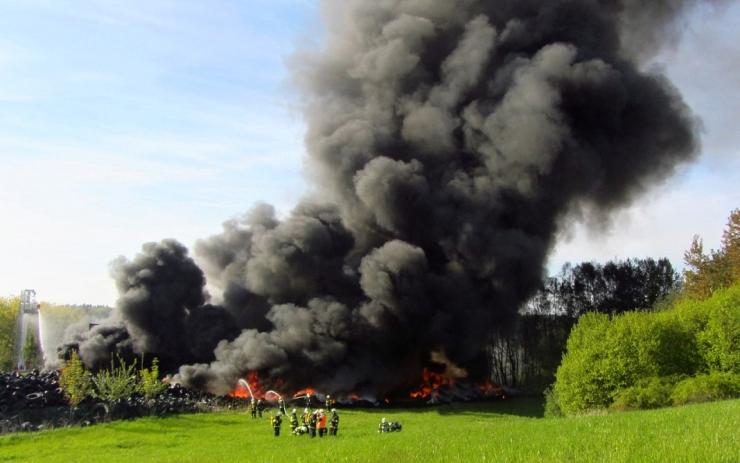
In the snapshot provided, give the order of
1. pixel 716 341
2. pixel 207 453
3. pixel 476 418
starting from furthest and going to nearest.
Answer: pixel 476 418 → pixel 716 341 → pixel 207 453

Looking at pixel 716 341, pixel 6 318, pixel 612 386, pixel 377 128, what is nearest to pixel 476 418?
pixel 612 386

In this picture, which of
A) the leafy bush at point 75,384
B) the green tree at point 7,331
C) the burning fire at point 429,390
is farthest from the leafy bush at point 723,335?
the green tree at point 7,331

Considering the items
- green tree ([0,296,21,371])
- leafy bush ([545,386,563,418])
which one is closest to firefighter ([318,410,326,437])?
leafy bush ([545,386,563,418])

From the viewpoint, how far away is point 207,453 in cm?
1862

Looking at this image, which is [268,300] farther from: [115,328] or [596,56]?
[596,56]

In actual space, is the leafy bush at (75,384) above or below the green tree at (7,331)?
below

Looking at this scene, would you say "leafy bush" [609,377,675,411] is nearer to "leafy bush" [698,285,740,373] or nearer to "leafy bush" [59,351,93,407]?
"leafy bush" [698,285,740,373]

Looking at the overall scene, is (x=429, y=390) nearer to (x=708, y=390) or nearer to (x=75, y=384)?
(x=75, y=384)

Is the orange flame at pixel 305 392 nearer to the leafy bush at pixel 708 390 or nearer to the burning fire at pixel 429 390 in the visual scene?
the burning fire at pixel 429 390

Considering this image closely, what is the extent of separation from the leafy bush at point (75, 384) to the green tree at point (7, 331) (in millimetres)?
→ 34443

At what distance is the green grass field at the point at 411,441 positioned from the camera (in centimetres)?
1068

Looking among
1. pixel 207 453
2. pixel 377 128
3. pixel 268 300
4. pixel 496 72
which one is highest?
pixel 496 72

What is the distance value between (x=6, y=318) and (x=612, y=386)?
6058cm

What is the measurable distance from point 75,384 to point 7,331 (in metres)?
42.1
